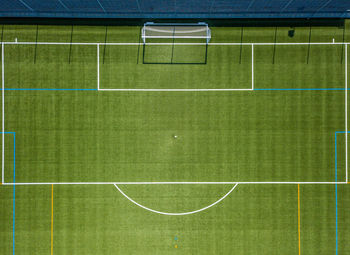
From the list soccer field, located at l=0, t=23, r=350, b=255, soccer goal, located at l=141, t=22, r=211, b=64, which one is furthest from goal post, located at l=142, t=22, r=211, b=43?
soccer field, located at l=0, t=23, r=350, b=255

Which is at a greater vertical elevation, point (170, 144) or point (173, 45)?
point (173, 45)

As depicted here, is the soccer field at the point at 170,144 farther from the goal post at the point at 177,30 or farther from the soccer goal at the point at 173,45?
the goal post at the point at 177,30

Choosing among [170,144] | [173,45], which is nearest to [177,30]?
[173,45]

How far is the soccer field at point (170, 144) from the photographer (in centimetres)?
499

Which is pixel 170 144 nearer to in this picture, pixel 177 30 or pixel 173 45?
pixel 173 45

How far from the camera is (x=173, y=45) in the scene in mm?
5055

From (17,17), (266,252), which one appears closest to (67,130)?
(17,17)

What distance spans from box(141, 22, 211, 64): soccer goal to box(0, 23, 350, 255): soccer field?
40 millimetres

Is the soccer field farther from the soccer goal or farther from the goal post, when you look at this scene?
the goal post

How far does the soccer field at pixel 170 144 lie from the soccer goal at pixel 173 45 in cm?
4

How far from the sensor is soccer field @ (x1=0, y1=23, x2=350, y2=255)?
16.4 ft

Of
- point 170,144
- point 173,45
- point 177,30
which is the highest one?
point 177,30

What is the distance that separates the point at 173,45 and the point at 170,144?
1975 millimetres

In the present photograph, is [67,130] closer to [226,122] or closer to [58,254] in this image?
[58,254]
